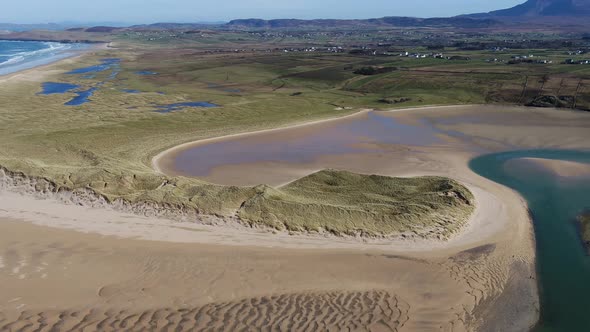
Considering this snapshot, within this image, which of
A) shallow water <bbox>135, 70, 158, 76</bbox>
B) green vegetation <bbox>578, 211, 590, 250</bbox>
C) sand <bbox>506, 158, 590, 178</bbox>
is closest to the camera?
green vegetation <bbox>578, 211, 590, 250</bbox>

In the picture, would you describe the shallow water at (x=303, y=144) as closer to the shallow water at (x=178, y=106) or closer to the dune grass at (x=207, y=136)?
the dune grass at (x=207, y=136)

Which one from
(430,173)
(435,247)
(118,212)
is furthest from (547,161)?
(118,212)

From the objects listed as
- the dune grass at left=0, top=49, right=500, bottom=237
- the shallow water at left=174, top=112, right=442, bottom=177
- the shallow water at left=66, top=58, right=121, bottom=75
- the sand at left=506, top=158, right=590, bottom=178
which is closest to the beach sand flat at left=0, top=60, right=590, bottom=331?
the dune grass at left=0, top=49, right=500, bottom=237

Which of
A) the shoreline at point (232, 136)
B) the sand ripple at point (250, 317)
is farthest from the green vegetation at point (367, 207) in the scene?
the shoreline at point (232, 136)

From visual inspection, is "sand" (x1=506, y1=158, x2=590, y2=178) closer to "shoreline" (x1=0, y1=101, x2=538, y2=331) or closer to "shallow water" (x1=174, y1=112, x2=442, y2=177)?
"shallow water" (x1=174, y1=112, x2=442, y2=177)

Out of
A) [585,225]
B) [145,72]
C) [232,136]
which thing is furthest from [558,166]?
[145,72]

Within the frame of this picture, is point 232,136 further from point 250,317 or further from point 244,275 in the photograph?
point 250,317
